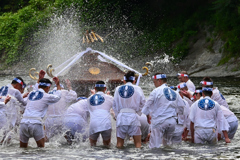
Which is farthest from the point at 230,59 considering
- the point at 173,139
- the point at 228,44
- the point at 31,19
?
the point at 31,19

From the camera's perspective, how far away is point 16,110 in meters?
8.32

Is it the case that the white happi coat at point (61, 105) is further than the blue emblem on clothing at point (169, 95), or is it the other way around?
the white happi coat at point (61, 105)

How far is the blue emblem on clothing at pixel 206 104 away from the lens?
7.47m

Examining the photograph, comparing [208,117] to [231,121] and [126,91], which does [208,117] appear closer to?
[231,121]

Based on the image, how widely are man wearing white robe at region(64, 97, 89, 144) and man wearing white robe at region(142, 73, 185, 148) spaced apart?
1491 millimetres

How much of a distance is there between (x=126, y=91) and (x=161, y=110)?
0.73m

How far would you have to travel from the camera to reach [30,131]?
23.6ft

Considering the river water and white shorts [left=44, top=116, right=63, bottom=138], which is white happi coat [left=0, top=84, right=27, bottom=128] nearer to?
the river water

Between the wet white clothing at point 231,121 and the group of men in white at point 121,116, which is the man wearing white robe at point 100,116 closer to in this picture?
the group of men in white at point 121,116

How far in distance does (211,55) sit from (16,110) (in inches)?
661

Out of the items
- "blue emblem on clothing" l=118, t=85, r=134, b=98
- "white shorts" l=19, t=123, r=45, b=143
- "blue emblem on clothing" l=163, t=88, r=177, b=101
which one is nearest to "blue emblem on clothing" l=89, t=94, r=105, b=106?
"blue emblem on clothing" l=118, t=85, r=134, b=98

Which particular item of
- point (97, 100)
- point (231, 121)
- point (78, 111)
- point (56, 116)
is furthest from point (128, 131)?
point (231, 121)

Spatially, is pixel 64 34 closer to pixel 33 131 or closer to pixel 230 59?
pixel 230 59

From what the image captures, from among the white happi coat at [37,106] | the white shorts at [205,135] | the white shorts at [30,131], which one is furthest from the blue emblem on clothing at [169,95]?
the white shorts at [30,131]
